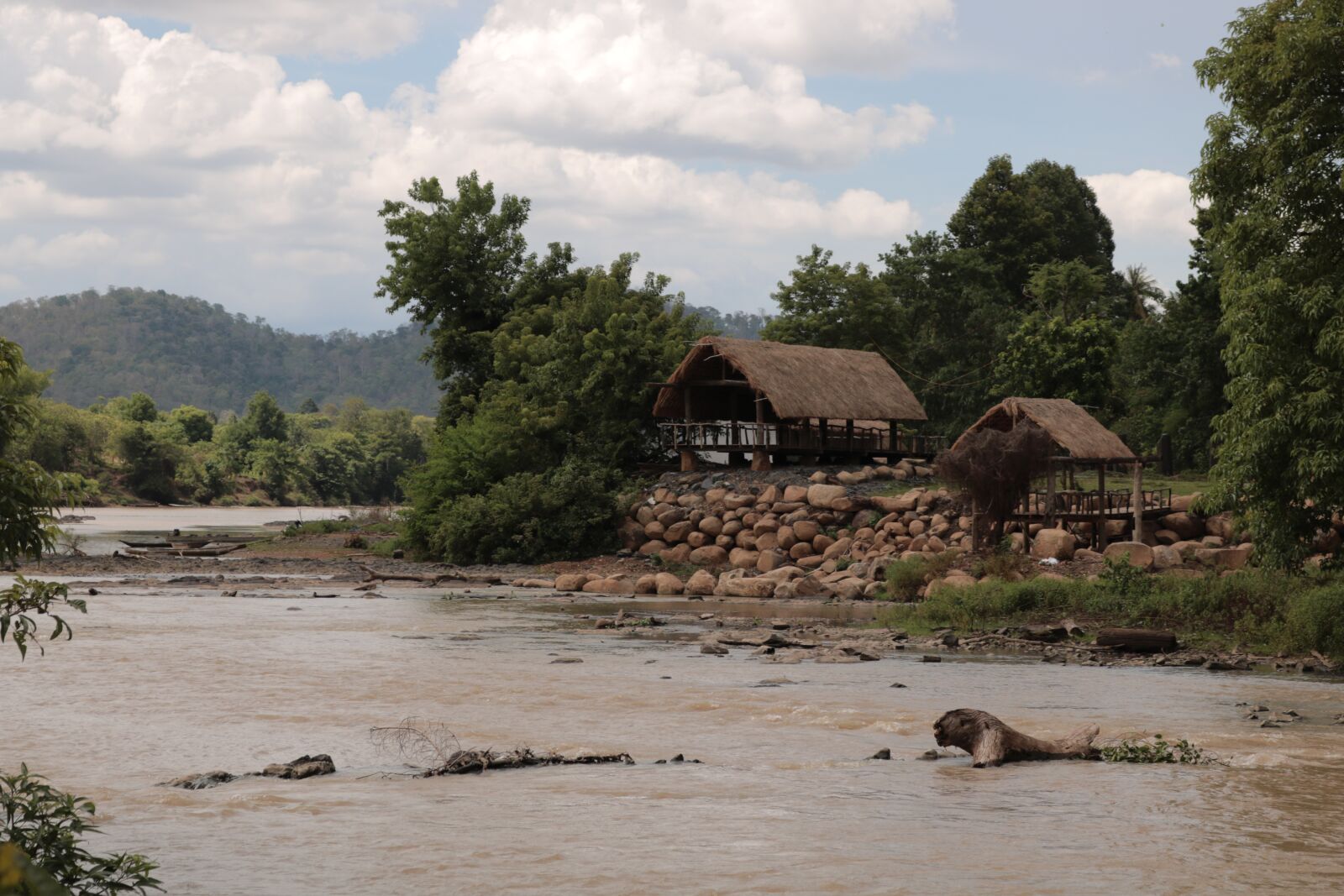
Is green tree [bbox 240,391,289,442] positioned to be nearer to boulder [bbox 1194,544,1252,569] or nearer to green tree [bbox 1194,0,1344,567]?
boulder [bbox 1194,544,1252,569]

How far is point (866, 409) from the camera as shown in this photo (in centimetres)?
4084

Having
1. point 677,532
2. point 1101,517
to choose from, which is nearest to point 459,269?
point 677,532

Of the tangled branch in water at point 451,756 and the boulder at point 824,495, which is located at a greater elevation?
the boulder at point 824,495

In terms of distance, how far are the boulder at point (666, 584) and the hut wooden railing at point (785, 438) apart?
26.9ft

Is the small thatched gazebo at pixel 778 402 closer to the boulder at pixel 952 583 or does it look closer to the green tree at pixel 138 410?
the boulder at pixel 952 583

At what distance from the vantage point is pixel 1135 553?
89.6ft

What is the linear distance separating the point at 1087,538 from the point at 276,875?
24627mm

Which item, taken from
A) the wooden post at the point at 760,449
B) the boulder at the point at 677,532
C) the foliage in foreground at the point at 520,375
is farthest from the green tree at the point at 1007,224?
the boulder at the point at 677,532

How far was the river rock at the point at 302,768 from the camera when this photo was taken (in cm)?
1203

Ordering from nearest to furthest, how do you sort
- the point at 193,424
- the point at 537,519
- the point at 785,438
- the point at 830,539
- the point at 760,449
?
the point at 830,539
the point at 537,519
the point at 760,449
the point at 785,438
the point at 193,424

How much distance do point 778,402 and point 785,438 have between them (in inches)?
92.2

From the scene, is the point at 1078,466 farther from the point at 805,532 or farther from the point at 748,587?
the point at 748,587

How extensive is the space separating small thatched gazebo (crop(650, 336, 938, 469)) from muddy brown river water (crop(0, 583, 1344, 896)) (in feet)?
62.6

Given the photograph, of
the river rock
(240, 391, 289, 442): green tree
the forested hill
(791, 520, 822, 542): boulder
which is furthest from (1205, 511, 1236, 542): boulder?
the forested hill
